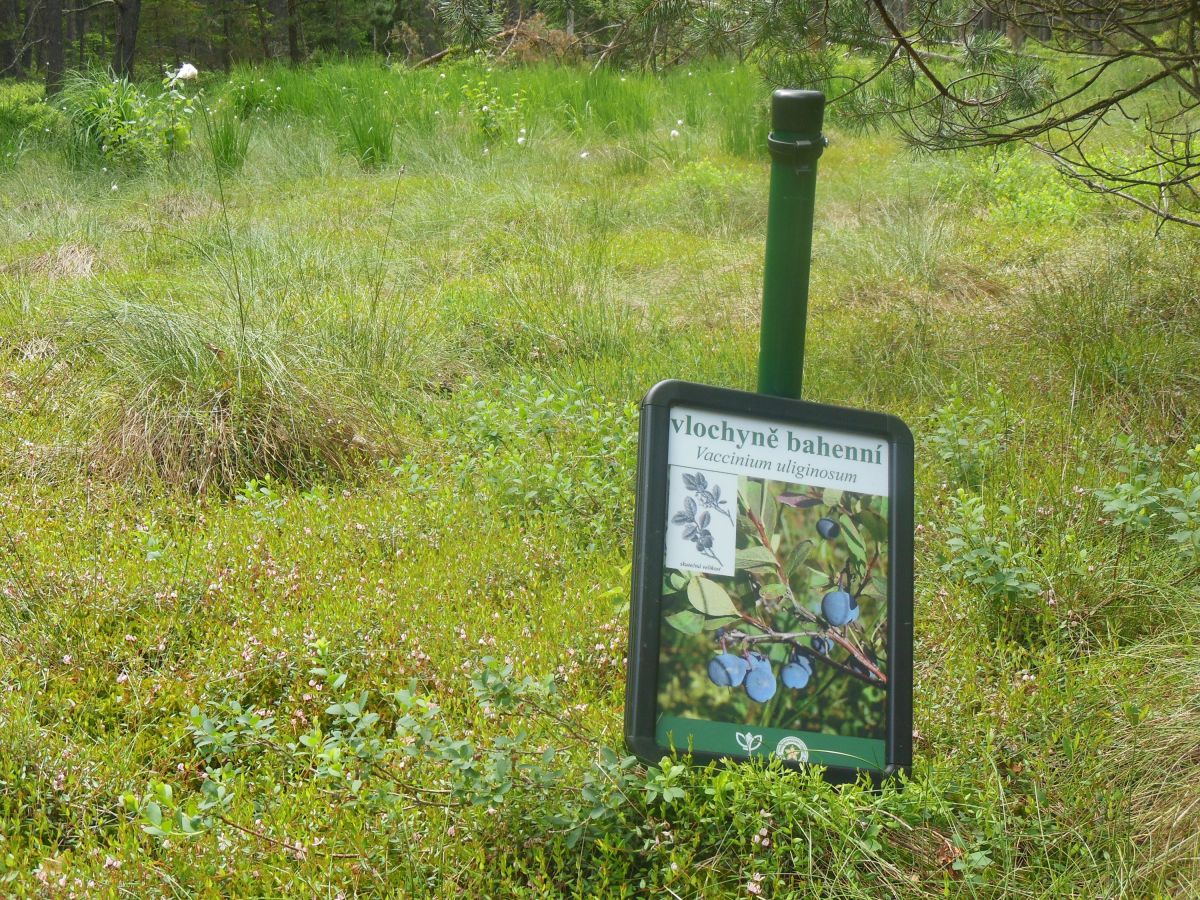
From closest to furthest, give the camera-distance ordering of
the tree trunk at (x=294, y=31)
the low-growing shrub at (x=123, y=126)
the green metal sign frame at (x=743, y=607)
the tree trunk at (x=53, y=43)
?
the green metal sign frame at (x=743, y=607)
the low-growing shrub at (x=123, y=126)
the tree trunk at (x=53, y=43)
the tree trunk at (x=294, y=31)

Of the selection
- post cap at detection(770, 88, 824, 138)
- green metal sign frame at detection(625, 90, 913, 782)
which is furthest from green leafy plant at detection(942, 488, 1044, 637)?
post cap at detection(770, 88, 824, 138)

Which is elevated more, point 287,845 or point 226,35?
point 226,35

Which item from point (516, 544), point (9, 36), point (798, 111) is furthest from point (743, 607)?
point (9, 36)

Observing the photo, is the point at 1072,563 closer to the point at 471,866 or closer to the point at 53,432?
the point at 471,866

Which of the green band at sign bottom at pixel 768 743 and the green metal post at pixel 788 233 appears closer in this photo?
the green band at sign bottom at pixel 768 743

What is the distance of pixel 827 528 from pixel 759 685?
1.14 feet

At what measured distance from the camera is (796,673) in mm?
2230

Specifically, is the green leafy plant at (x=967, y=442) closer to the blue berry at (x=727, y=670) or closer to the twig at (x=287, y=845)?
the blue berry at (x=727, y=670)

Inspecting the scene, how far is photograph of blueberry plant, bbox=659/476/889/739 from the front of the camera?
2152mm

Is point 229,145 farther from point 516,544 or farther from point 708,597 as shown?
point 708,597

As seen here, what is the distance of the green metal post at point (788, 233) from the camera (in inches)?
88.4

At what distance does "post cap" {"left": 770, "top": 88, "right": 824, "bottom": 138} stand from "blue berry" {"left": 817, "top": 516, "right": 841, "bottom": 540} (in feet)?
2.52

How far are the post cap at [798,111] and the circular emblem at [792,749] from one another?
119 cm

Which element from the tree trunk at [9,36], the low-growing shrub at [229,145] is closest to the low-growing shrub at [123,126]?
the low-growing shrub at [229,145]
